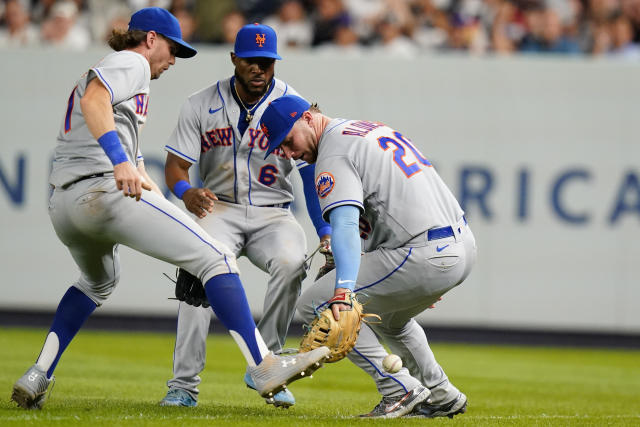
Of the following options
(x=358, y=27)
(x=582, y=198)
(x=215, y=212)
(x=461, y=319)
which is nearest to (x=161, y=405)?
(x=215, y=212)

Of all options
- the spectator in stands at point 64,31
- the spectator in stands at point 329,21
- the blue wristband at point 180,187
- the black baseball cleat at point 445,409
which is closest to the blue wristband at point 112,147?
the blue wristband at point 180,187

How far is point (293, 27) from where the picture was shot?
13.4 meters

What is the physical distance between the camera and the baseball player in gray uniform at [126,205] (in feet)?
16.6

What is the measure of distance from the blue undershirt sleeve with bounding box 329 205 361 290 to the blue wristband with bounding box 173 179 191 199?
1808mm

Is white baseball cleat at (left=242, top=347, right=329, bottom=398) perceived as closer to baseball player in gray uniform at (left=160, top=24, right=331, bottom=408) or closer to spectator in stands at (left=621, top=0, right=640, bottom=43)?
baseball player in gray uniform at (left=160, top=24, right=331, bottom=408)

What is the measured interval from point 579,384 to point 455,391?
3.34 meters

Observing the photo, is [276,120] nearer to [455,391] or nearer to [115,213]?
[115,213]

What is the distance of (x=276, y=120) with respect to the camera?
539 centimetres

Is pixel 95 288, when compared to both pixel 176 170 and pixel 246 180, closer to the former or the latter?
pixel 176 170

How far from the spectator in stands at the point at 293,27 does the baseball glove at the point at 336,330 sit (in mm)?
8551

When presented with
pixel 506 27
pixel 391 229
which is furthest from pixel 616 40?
pixel 391 229

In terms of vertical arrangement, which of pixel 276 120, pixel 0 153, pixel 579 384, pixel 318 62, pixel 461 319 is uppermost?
pixel 276 120

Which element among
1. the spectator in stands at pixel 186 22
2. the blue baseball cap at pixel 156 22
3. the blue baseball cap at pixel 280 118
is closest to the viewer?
the blue baseball cap at pixel 280 118

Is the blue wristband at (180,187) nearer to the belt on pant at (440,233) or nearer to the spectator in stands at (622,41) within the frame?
the belt on pant at (440,233)
